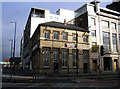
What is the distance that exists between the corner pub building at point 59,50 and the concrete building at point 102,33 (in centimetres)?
348

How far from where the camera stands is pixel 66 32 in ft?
117

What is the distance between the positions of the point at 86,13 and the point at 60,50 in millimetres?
15286

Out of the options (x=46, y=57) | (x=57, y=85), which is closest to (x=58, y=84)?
(x=57, y=85)

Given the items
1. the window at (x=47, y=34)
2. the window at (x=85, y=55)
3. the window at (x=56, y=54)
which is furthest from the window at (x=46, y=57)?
the window at (x=85, y=55)

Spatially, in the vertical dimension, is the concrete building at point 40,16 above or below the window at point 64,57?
above

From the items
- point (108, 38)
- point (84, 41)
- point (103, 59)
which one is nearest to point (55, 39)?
point (84, 41)

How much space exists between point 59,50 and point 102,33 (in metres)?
16.5

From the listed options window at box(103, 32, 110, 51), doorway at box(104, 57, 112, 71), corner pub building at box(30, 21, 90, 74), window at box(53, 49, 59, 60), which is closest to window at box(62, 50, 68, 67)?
corner pub building at box(30, 21, 90, 74)

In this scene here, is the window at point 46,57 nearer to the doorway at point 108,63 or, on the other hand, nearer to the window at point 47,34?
the window at point 47,34

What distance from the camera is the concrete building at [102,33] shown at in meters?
39.3

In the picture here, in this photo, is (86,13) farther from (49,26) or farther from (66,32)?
(49,26)

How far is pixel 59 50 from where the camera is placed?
1329 inches

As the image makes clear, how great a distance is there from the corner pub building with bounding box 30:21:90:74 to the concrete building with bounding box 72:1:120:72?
3.48 m

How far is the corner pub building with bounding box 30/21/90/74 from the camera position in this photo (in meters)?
31.8
